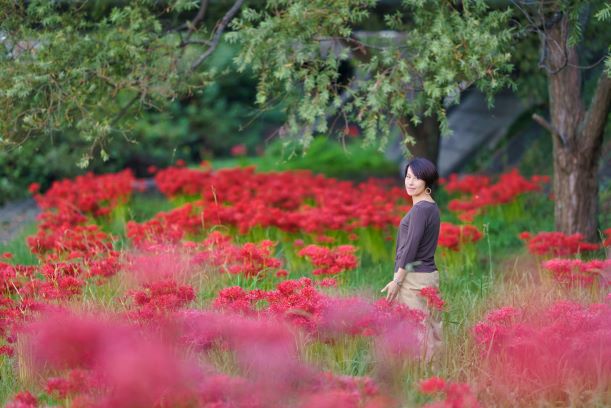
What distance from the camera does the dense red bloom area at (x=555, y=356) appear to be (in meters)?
4.49

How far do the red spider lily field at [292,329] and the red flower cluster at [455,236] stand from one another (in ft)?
0.08

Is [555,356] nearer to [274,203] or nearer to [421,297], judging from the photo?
[421,297]

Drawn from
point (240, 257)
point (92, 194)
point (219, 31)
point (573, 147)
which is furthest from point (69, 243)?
point (573, 147)

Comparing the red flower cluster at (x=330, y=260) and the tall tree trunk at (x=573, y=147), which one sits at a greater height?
the tall tree trunk at (x=573, y=147)

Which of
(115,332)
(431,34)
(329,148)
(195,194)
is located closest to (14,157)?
(195,194)

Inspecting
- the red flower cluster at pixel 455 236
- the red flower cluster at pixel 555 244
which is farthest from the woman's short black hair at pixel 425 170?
the red flower cluster at pixel 555 244

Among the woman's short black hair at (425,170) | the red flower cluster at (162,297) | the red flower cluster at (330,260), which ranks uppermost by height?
the woman's short black hair at (425,170)

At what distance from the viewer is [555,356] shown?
449 centimetres

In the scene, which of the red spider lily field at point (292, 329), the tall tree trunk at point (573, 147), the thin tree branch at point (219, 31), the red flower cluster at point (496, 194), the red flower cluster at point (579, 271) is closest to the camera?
the red spider lily field at point (292, 329)

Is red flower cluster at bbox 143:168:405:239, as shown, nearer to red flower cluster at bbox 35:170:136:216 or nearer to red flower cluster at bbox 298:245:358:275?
red flower cluster at bbox 35:170:136:216

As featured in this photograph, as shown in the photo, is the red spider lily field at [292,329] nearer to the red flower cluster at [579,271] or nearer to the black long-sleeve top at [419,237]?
the red flower cluster at [579,271]

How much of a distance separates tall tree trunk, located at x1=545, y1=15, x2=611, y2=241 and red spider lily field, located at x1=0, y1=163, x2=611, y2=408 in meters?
0.35

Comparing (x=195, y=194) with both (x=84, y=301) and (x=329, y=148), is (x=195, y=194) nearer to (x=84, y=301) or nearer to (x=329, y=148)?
(x=84, y=301)

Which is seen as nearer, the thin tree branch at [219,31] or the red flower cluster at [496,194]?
the thin tree branch at [219,31]
